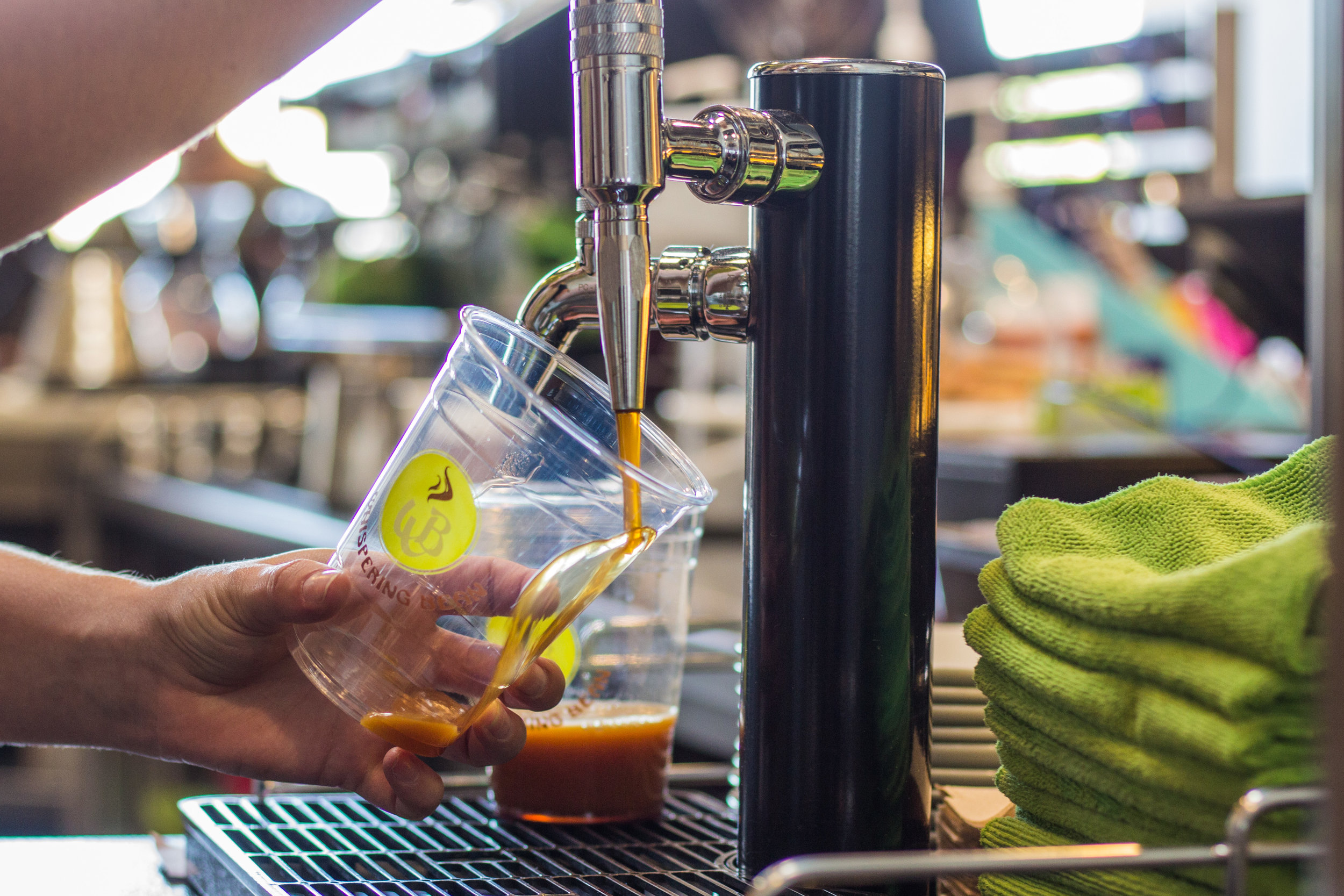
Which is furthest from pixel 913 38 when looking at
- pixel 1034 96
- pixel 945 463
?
pixel 945 463

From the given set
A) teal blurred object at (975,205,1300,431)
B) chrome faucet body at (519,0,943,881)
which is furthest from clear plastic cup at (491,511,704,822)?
teal blurred object at (975,205,1300,431)

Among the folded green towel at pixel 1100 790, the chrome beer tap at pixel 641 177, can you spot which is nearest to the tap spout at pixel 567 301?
the chrome beer tap at pixel 641 177

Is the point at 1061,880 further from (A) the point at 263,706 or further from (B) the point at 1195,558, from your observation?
(A) the point at 263,706

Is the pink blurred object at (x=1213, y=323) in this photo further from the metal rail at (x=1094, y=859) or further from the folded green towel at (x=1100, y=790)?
the metal rail at (x=1094, y=859)

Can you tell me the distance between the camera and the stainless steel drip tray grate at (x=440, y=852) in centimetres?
57

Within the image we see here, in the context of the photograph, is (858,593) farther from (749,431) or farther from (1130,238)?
(1130,238)

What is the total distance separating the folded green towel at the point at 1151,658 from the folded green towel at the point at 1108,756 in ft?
0.07

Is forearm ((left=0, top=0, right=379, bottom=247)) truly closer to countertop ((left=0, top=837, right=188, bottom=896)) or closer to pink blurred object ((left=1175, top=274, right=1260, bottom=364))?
countertop ((left=0, top=837, right=188, bottom=896))

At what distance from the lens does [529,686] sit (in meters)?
0.60

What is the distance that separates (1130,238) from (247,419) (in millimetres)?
3152

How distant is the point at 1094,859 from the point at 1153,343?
14.2 feet

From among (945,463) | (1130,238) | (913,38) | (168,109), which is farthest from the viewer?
(1130,238)

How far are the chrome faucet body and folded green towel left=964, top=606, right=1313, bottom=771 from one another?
48mm

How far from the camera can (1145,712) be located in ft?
1.47
